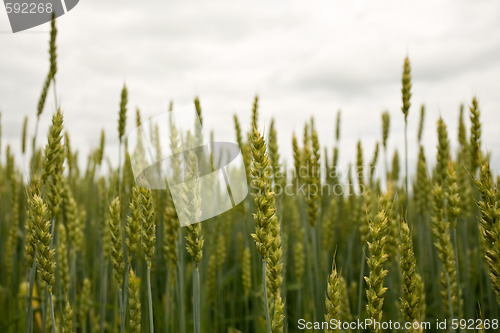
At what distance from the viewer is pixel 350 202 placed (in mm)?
3156

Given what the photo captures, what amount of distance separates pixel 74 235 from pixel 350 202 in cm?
204

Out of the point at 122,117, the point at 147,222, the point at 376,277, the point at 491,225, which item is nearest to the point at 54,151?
the point at 147,222

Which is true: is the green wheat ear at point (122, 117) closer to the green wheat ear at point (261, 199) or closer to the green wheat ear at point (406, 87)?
the green wheat ear at point (261, 199)

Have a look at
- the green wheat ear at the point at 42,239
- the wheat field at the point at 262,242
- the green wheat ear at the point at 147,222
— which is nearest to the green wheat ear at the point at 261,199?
the wheat field at the point at 262,242

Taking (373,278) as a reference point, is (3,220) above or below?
above

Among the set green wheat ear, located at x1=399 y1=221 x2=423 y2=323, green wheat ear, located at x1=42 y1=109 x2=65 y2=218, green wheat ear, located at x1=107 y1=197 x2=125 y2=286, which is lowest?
green wheat ear, located at x1=399 y1=221 x2=423 y2=323

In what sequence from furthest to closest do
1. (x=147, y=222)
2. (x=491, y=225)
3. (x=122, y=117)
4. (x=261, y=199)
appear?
1. (x=122, y=117)
2. (x=147, y=222)
3. (x=491, y=225)
4. (x=261, y=199)

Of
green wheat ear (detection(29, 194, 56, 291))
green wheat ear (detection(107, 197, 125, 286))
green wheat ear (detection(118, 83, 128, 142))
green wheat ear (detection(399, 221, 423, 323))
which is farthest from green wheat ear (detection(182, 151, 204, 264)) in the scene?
green wheat ear (detection(118, 83, 128, 142))

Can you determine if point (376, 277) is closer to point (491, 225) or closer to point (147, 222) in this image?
point (491, 225)

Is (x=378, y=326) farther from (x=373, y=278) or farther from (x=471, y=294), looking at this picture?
(x=471, y=294)

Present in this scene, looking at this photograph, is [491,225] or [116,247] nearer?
[491,225]

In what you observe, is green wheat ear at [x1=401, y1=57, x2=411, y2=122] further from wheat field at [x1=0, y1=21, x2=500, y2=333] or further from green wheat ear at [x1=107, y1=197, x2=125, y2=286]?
green wheat ear at [x1=107, y1=197, x2=125, y2=286]

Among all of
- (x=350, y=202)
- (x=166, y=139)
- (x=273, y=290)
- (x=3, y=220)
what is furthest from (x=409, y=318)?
(x=3, y=220)

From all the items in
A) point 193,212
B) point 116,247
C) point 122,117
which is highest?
point 122,117
